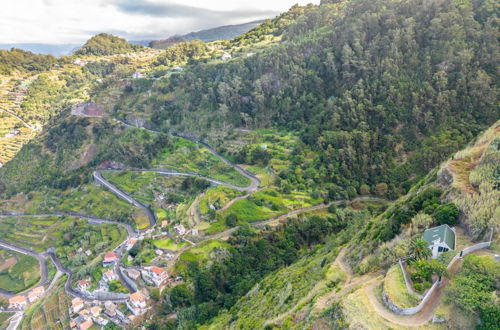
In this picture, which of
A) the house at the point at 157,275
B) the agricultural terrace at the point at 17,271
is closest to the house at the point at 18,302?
the agricultural terrace at the point at 17,271

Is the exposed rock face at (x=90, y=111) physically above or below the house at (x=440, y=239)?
below

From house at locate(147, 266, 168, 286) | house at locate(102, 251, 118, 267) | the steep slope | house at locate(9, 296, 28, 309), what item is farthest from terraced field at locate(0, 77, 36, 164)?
the steep slope

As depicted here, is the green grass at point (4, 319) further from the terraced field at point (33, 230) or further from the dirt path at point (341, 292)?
the dirt path at point (341, 292)

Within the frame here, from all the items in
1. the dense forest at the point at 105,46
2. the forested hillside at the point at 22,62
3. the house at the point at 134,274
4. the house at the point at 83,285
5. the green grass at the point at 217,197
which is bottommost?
the house at the point at 83,285

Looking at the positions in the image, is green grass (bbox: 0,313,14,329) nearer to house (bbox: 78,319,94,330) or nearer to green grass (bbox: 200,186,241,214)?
house (bbox: 78,319,94,330)

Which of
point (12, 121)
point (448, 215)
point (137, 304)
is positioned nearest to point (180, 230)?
point (137, 304)

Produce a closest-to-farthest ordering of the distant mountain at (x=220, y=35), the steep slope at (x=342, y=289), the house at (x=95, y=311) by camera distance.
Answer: the steep slope at (x=342, y=289), the house at (x=95, y=311), the distant mountain at (x=220, y=35)

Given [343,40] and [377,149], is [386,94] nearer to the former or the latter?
[377,149]

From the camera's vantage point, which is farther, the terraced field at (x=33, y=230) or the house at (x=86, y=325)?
the terraced field at (x=33, y=230)
